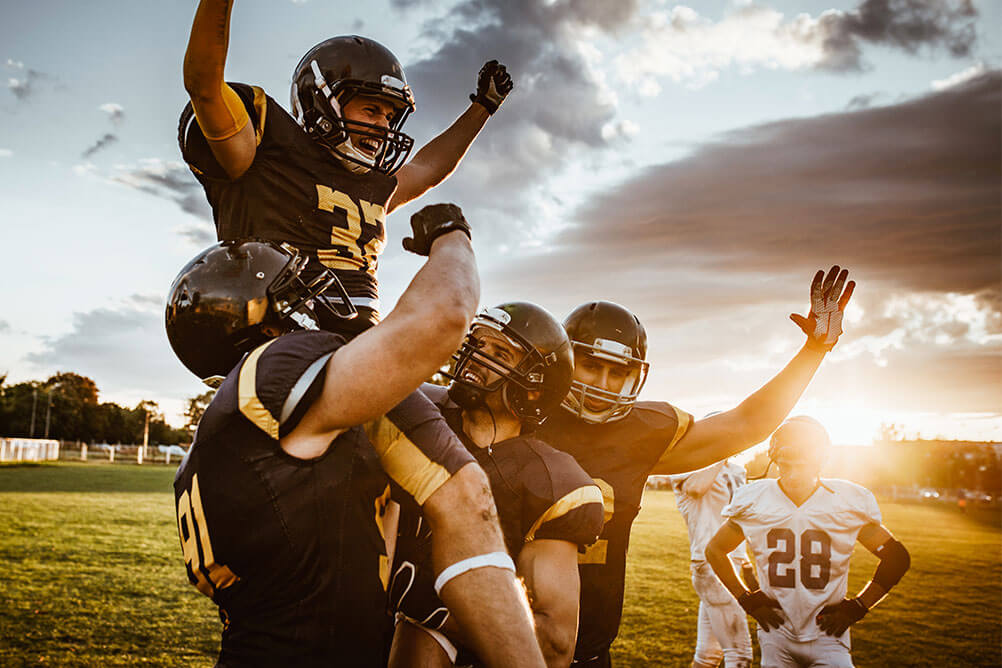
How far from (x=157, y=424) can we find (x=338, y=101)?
386ft

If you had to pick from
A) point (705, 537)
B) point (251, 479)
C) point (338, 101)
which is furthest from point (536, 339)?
point (705, 537)

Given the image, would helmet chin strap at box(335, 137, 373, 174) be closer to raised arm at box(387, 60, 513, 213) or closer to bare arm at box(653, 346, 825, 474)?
raised arm at box(387, 60, 513, 213)

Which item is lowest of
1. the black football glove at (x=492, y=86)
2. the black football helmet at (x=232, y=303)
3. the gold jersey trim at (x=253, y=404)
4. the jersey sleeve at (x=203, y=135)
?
the gold jersey trim at (x=253, y=404)

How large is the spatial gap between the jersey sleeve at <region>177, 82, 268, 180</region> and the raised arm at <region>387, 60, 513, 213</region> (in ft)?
4.22

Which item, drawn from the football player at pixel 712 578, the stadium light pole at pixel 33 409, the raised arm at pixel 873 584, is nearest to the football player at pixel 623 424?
the raised arm at pixel 873 584

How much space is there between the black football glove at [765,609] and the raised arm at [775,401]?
2543 millimetres

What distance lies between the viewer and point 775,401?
14.0 ft

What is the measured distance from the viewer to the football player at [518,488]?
9.12ft

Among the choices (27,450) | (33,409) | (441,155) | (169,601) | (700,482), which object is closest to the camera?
(441,155)

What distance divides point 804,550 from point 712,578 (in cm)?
211

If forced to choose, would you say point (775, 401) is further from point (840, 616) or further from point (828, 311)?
point (840, 616)

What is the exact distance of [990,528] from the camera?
3058cm

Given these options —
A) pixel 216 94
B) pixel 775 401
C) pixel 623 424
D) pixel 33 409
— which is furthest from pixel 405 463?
pixel 33 409

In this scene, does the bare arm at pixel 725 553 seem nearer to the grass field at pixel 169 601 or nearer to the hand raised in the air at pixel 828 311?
the grass field at pixel 169 601
